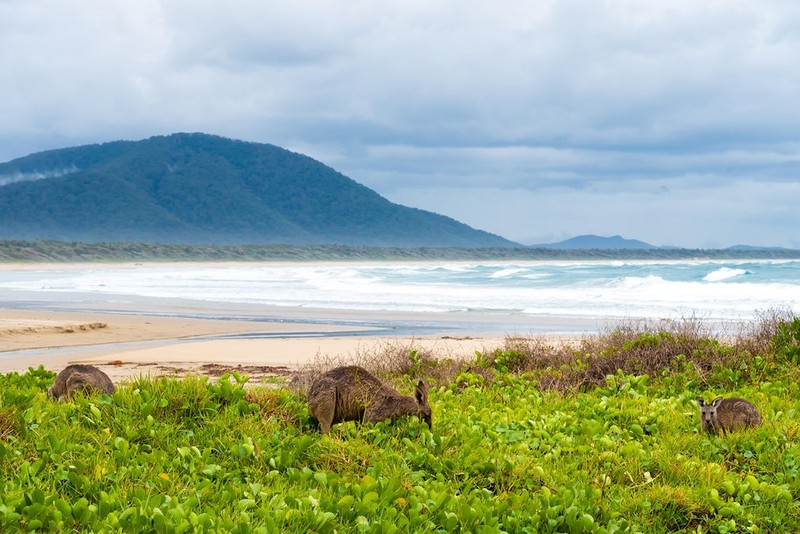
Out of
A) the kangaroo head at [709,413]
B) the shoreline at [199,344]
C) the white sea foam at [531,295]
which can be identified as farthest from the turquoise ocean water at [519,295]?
the kangaroo head at [709,413]

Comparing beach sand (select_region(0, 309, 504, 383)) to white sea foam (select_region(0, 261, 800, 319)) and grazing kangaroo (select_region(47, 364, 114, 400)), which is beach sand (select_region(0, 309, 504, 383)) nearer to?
grazing kangaroo (select_region(47, 364, 114, 400))

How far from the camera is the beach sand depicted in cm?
1550

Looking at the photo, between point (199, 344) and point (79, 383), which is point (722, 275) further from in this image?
point (79, 383)

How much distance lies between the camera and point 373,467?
21.3 ft

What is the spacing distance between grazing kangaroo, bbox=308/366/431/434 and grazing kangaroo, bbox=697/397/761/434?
2696 mm

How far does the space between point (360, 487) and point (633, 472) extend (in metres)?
2.36

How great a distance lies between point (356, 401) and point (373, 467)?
1.02m

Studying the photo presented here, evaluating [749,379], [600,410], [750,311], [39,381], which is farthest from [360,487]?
[750,311]

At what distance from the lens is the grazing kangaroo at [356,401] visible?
7332 millimetres

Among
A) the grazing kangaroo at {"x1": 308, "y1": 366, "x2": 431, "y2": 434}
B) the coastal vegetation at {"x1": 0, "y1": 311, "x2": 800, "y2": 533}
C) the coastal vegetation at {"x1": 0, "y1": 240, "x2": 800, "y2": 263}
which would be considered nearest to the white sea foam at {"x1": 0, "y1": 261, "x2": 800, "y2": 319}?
the coastal vegetation at {"x1": 0, "y1": 311, "x2": 800, "y2": 533}

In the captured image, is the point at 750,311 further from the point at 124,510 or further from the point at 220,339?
the point at 124,510

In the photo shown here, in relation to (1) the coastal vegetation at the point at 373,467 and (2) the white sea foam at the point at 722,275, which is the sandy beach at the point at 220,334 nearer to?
(1) the coastal vegetation at the point at 373,467

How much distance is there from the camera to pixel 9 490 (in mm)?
5785

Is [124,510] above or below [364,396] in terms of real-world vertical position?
below
